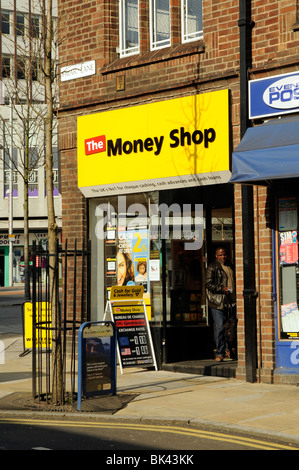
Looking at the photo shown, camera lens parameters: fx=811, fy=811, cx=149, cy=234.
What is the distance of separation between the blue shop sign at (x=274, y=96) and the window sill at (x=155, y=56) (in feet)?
4.97

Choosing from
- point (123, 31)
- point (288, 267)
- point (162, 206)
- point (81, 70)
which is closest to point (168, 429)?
point (288, 267)

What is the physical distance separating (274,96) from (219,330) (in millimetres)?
4022

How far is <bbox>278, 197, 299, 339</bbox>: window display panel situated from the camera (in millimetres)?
11812

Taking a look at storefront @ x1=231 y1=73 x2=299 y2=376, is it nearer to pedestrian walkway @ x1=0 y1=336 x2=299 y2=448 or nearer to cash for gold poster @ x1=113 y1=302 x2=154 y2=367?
pedestrian walkway @ x1=0 y1=336 x2=299 y2=448

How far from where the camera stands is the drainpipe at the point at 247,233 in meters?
12.0

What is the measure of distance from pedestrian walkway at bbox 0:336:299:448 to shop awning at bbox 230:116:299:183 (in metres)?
2.92

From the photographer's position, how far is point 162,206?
547 inches

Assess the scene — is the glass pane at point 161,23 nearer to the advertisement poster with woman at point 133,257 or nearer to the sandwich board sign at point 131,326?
the advertisement poster with woman at point 133,257

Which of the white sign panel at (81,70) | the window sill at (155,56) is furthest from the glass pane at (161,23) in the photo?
the white sign panel at (81,70)

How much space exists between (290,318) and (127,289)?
3.03 m

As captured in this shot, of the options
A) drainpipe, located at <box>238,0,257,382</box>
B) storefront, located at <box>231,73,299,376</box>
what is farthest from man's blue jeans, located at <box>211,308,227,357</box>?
storefront, located at <box>231,73,299,376</box>

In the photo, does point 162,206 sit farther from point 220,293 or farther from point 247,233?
point 247,233

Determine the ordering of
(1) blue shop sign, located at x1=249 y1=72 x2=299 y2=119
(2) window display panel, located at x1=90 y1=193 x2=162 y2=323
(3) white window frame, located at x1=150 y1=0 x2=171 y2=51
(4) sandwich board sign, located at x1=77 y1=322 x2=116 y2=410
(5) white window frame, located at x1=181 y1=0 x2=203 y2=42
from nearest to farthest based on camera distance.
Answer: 1. (4) sandwich board sign, located at x1=77 y1=322 x2=116 y2=410
2. (1) blue shop sign, located at x1=249 y1=72 x2=299 y2=119
3. (5) white window frame, located at x1=181 y1=0 x2=203 y2=42
4. (2) window display panel, located at x1=90 y1=193 x2=162 y2=323
5. (3) white window frame, located at x1=150 y1=0 x2=171 y2=51

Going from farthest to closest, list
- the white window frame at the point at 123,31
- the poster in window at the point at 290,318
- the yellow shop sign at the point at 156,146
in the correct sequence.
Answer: the white window frame at the point at 123,31 < the yellow shop sign at the point at 156,146 < the poster in window at the point at 290,318
